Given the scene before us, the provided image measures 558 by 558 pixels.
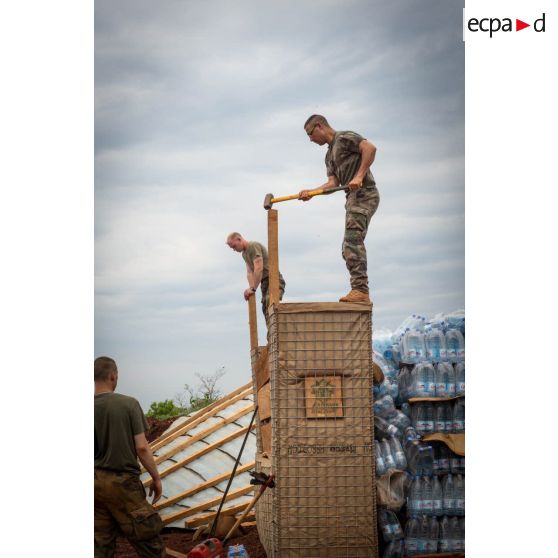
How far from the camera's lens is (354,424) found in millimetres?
5383

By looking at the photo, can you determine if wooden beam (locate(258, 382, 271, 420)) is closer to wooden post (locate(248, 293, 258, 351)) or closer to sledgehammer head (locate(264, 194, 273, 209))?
wooden post (locate(248, 293, 258, 351))

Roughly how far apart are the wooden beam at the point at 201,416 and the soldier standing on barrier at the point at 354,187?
3.82 m

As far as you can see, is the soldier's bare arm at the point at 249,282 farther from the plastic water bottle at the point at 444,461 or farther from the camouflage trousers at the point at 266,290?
the plastic water bottle at the point at 444,461

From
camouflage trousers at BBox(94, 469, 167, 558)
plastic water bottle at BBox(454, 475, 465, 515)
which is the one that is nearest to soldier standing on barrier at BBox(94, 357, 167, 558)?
camouflage trousers at BBox(94, 469, 167, 558)

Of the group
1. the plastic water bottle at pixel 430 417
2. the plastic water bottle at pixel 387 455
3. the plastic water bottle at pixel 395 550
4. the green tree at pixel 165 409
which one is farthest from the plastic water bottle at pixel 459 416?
the green tree at pixel 165 409

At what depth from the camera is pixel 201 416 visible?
945cm

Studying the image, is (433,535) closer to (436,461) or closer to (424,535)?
(424,535)

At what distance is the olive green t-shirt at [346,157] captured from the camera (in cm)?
587

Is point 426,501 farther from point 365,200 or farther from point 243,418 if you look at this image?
point 243,418

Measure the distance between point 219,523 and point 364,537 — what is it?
6.72 ft

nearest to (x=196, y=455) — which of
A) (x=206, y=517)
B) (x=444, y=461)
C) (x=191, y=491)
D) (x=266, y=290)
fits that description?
(x=191, y=491)

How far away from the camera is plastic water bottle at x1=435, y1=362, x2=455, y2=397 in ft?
19.2

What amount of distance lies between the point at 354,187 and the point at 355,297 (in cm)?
70
